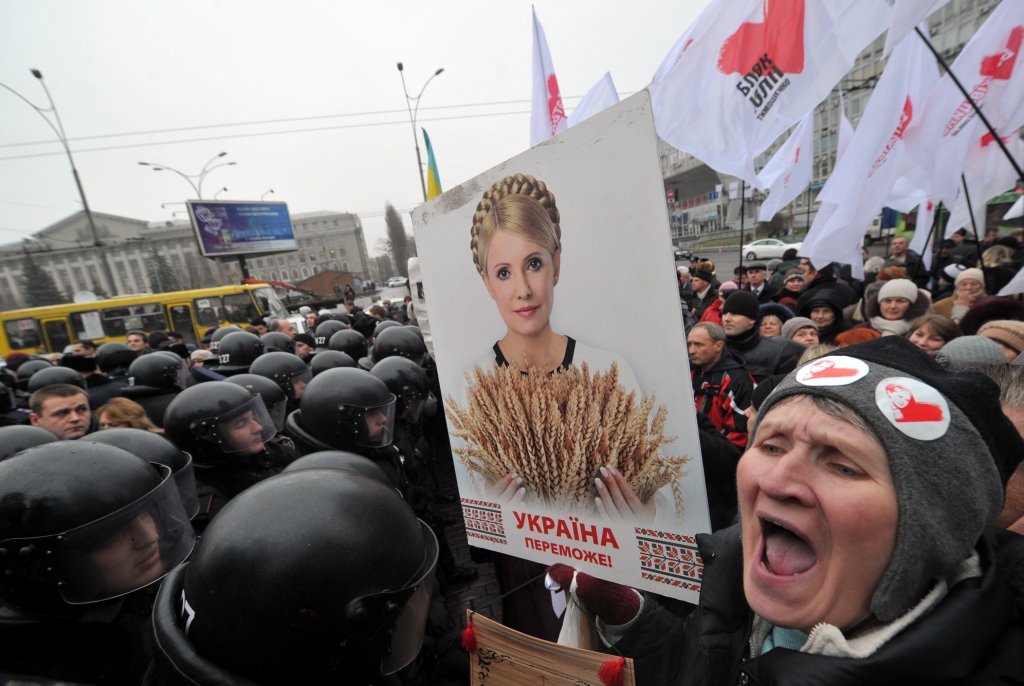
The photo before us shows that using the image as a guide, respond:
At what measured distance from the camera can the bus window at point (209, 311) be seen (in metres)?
17.1

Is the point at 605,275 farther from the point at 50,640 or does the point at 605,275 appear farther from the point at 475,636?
the point at 50,640

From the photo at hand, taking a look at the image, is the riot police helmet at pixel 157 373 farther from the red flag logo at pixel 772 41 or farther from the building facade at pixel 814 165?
the building facade at pixel 814 165

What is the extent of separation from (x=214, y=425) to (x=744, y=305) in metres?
4.23

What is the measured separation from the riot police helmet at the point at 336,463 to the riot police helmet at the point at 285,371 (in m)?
3.13

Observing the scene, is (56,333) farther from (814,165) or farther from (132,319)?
(814,165)

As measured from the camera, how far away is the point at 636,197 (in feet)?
4.42

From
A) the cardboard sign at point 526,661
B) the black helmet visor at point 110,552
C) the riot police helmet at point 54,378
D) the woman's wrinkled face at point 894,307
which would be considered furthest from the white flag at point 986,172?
the riot police helmet at point 54,378

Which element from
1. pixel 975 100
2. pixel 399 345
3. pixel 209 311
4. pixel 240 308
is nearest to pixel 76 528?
pixel 399 345

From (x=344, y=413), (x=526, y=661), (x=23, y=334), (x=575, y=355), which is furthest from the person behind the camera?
(x=23, y=334)

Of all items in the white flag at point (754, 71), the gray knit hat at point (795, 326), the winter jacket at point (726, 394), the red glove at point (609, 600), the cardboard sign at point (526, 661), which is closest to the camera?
the cardboard sign at point (526, 661)

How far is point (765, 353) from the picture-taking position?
12.1ft

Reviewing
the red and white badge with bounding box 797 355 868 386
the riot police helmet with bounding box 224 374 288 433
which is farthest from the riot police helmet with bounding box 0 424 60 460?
the red and white badge with bounding box 797 355 868 386

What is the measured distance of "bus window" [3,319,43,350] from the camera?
16.0 metres

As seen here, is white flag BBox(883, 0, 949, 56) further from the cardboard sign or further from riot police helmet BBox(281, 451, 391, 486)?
riot police helmet BBox(281, 451, 391, 486)
